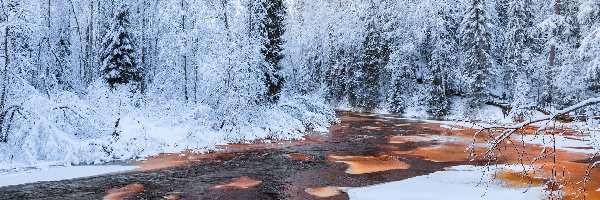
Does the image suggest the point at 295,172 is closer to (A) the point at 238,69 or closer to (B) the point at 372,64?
(A) the point at 238,69

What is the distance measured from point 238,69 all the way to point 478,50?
21999 millimetres

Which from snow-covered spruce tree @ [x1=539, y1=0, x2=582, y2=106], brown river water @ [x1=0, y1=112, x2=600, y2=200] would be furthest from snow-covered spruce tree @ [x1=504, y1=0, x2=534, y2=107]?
brown river water @ [x1=0, y1=112, x2=600, y2=200]

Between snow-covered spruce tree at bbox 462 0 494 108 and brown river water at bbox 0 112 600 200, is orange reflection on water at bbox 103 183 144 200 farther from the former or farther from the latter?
snow-covered spruce tree at bbox 462 0 494 108

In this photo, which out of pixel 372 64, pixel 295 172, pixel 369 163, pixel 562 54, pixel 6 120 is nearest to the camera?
pixel 295 172

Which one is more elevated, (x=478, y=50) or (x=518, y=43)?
(x=518, y=43)

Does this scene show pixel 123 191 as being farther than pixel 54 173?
No

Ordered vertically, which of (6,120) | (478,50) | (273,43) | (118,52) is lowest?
(6,120)

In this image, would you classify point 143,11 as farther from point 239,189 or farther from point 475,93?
point 475,93

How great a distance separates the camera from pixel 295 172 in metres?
13.7

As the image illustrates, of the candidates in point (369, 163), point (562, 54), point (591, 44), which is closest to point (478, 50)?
point (562, 54)

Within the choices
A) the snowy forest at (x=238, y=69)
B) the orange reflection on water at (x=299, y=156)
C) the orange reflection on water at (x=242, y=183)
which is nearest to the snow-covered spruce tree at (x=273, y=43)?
the snowy forest at (x=238, y=69)

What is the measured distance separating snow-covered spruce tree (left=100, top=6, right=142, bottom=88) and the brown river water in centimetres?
1395

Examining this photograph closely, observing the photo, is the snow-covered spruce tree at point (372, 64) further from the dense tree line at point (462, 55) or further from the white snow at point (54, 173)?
the white snow at point (54, 173)

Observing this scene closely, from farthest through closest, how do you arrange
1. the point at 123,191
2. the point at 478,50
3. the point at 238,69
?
1. the point at 478,50
2. the point at 238,69
3. the point at 123,191
